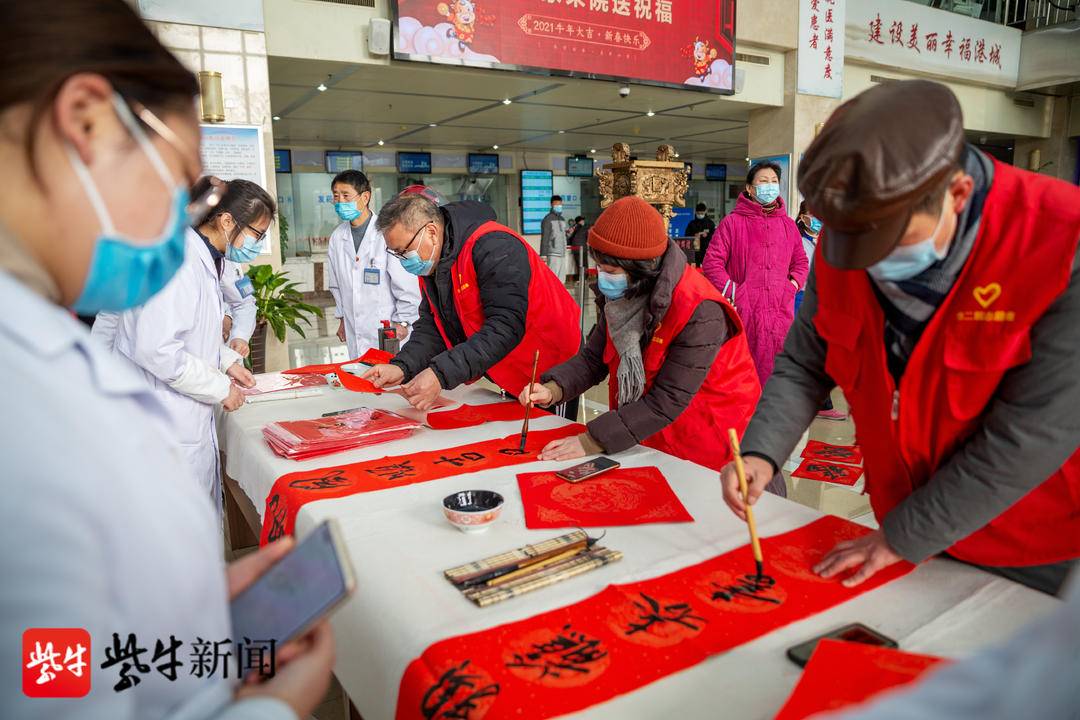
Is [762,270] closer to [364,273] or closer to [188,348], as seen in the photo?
[364,273]

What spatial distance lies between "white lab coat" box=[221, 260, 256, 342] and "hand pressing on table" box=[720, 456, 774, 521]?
2.92m

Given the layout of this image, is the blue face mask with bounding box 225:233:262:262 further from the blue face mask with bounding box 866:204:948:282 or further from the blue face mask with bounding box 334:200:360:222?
the blue face mask with bounding box 866:204:948:282

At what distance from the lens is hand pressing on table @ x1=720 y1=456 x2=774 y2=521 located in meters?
1.19

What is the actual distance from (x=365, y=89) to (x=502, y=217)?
22.8ft

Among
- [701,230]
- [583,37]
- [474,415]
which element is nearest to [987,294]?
[474,415]

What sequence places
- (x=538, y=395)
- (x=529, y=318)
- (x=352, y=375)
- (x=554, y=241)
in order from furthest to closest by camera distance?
(x=554, y=241)
(x=352, y=375)
(x=529, y=318)
(x=538, y=395)

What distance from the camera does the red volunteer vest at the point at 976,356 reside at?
0.94 metres

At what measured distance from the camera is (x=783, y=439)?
128cm

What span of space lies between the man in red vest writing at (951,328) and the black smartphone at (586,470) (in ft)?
1.87

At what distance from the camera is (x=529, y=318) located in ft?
7.77

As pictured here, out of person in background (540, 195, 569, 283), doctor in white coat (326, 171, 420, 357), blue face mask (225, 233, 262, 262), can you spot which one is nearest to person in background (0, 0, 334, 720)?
blue face mask (225, 233, 262, 262)

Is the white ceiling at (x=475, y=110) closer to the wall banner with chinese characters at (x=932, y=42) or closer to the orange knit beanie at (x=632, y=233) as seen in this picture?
the wall banner with chinese characters at (x=932, y=42)

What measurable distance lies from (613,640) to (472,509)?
0.46 metres

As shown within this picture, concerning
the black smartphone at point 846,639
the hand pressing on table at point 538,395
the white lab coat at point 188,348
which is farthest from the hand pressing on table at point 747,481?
the white lab coat at point 188,348
